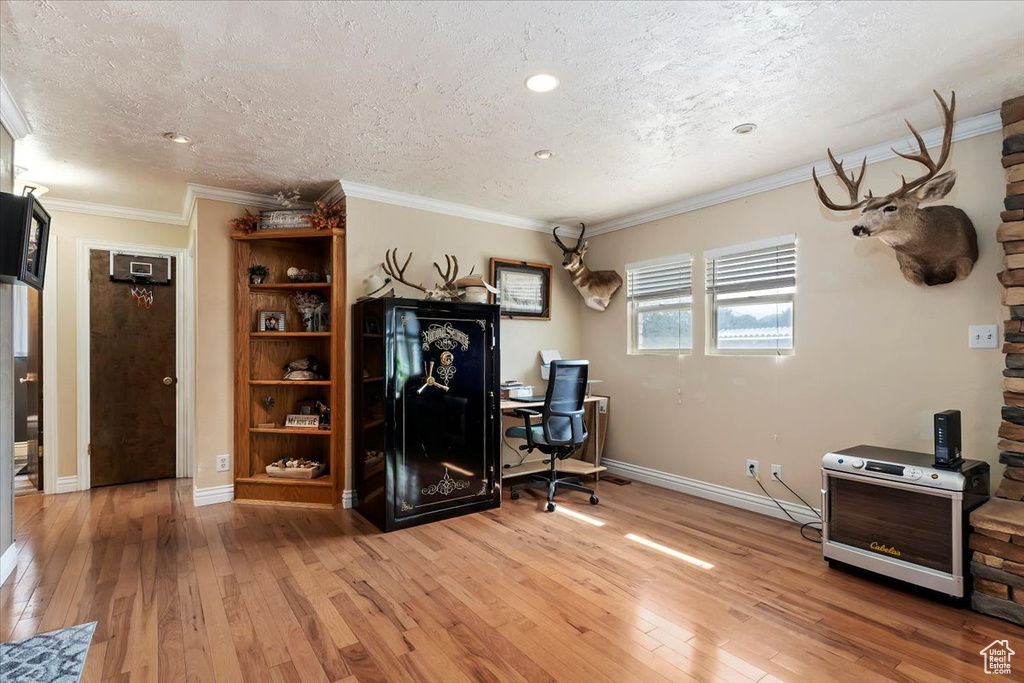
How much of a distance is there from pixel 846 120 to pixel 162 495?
5660mm

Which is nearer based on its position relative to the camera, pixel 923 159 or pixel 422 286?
pixel 923 159

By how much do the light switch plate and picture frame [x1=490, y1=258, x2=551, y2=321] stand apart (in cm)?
314

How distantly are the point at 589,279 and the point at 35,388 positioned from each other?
509 cm

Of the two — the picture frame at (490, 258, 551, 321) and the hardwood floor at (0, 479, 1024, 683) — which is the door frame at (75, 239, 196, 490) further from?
the picture frame at (490, 258, 551, 321)

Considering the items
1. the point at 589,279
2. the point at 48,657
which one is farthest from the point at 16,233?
the point at 589,279

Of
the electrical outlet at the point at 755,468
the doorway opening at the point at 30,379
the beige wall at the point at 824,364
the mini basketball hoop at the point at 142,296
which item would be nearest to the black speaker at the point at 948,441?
the beige wall at the point at 824,364

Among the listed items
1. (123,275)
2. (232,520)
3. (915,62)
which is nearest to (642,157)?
(915,62)

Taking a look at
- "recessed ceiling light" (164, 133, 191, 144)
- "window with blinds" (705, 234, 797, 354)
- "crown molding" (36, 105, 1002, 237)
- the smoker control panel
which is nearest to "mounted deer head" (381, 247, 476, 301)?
"crown molding" (36, 105, 1002, 237)

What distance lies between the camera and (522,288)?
15.7 ft

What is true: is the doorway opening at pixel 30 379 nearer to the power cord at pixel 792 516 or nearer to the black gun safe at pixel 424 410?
the black gun safe at pixel 424 410

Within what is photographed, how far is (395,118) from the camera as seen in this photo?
2676 millimetres

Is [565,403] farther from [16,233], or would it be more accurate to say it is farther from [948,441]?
[16,233]

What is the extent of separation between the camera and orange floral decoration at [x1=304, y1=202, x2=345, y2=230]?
3766 millimetres

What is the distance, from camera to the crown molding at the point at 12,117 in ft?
7.76
